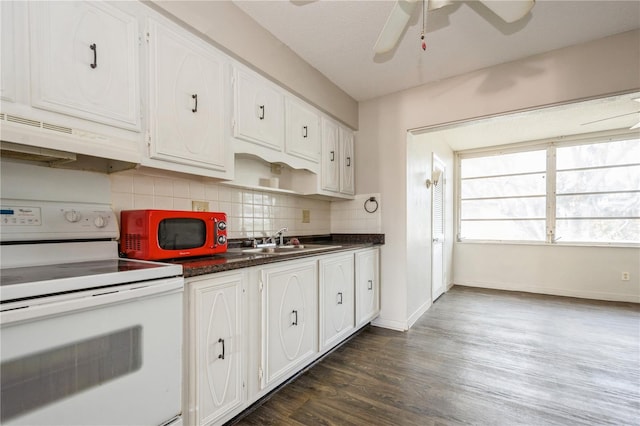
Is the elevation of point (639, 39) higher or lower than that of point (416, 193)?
higher

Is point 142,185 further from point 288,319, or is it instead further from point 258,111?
point 288,319

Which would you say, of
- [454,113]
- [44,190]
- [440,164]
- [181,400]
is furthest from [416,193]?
[44,190]

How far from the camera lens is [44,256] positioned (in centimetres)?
128

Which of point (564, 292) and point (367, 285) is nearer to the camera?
point (367, 285)

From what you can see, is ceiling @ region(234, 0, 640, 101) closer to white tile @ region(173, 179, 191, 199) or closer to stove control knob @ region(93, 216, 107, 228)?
white tile @ region(173, 179, 191, 199)

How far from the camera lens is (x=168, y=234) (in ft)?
4.94

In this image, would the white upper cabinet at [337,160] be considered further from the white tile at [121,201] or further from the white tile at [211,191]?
the white tile at [121,201]

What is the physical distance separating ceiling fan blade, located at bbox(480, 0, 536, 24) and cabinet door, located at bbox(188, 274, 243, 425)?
6.25 feet

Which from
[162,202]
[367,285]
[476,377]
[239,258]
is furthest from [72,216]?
[476,377]

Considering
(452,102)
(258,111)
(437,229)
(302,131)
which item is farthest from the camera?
(437,229)

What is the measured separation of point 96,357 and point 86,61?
1202 millimetres

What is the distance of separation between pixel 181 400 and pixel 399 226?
2413mm

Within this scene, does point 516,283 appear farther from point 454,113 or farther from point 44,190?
point 44,190

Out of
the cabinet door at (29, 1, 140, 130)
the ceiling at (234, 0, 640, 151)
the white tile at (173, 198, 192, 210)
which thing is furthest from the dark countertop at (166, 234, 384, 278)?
the ceiling at (234, 0, 640, 151)
